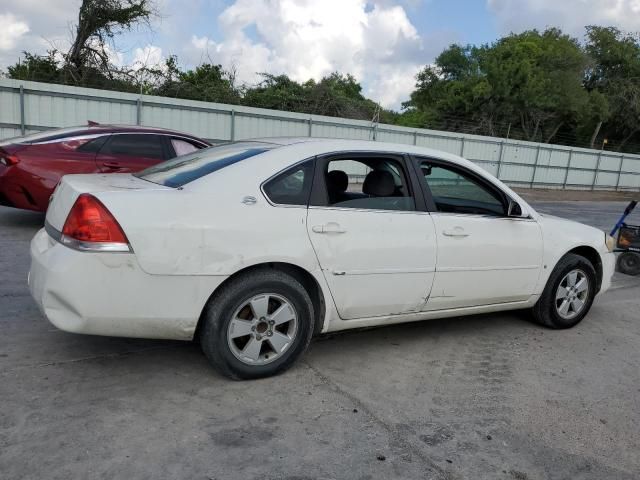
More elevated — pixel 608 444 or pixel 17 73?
pixel 17 73

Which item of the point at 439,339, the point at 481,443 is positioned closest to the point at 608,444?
the point at 481,443

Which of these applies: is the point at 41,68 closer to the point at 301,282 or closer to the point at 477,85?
the point at 301,282

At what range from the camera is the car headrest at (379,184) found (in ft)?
13.1

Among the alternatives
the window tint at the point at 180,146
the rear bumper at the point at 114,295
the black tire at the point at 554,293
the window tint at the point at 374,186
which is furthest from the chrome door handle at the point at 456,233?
the window tint at the point at 180,146

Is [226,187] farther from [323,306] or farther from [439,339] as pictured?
[439,339]

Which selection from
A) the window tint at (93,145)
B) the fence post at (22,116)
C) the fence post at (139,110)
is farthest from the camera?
the fence post at (139,110)

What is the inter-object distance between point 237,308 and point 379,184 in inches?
55.0

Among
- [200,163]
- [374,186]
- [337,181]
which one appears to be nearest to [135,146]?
[200,163]

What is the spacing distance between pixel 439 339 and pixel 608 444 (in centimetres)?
165

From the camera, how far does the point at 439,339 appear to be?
15.0ft

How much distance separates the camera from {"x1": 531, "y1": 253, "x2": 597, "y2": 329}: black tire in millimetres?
4828

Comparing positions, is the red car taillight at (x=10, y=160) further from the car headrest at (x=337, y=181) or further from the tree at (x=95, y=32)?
the tree at (x=95, y=32)

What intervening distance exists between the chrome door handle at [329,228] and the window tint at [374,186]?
0.24 meters

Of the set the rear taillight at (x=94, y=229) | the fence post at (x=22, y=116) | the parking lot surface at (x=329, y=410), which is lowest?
the parking lot surface at (x=329, y=410)
